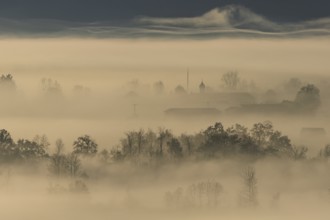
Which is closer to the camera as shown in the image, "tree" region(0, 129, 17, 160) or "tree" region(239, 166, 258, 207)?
"tree" region(239, 166, 258, 207)

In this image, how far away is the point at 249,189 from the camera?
17.7ft

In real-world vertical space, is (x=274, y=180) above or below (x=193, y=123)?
below

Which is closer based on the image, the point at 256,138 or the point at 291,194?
the point at 291,194

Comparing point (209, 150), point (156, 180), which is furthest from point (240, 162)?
point (156, 180)

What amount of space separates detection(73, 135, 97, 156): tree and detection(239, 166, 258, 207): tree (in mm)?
1234

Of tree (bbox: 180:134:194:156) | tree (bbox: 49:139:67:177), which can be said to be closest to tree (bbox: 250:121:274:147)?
tree (bbox: 180:134:194:156)

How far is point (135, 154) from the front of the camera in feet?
17.6

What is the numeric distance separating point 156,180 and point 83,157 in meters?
0.61

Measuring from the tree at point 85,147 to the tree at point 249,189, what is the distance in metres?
1.23

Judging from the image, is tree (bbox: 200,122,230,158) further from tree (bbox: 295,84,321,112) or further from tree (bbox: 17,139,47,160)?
tree (bbox: 17,139,47,160)

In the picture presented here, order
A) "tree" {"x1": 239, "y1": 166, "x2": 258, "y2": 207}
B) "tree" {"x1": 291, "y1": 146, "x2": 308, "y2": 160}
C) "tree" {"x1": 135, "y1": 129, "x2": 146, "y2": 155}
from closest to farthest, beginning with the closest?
1. "tree" {"x1": 239, "y1": 166, "x2": 258, "y2": 207}
2. "tree" {"x1": 291, "y1": 146, "x2": 308, "y2": 160}
3. "tree" {"x1": 135, "y1": 129, "x2": 146, "y2": 155}

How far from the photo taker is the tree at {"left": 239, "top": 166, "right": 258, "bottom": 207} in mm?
5242

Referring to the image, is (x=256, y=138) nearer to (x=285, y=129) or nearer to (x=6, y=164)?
(x=285, y=129)

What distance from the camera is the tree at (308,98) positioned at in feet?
17.8
